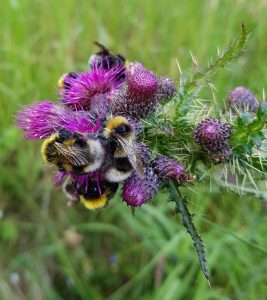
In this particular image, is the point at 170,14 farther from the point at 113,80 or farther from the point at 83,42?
the point at 113,80

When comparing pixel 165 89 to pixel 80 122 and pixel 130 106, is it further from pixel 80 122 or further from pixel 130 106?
pixel 80 122

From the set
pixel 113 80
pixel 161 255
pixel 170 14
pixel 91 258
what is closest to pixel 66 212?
pixel 91 258

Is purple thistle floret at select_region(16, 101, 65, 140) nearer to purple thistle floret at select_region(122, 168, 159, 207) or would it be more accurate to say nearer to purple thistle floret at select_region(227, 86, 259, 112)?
purple thistle floret at select_region(122, 168, 159, 207)

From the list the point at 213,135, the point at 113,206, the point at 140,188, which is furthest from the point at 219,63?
the point at 113,206

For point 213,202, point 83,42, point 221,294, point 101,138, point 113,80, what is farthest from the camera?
point 83,42

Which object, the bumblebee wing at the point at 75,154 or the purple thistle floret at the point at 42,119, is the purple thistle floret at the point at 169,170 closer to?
the bumblebee wing at the point at 75,154

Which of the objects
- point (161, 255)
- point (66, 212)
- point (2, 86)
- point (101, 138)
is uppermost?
point (2, 86)
